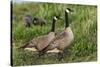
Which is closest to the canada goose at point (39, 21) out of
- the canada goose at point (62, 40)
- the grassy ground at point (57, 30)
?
the grassy ground at point (57, 30)

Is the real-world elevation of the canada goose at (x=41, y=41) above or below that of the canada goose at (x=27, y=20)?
below

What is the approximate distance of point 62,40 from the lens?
236 centimetres

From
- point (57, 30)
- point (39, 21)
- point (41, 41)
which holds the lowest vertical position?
point (41, 41)

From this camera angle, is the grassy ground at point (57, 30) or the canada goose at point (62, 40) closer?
the grassy ground at point (57, 30)

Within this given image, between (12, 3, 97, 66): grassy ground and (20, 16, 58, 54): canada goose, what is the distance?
1.8 inches

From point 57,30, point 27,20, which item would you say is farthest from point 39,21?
point 57,30

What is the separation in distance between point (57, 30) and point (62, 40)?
134 mm

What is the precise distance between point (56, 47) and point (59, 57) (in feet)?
0.41

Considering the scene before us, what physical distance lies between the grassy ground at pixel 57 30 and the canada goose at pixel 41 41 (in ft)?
0.15

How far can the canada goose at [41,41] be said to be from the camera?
2.24 meters

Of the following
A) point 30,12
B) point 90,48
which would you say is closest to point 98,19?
point 90,48

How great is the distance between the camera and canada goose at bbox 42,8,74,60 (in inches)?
91.2

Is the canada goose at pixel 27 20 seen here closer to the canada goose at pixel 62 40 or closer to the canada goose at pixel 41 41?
the canada goose at pixel 41 41

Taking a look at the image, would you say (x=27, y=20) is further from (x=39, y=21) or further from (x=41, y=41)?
(x=41, y=41)
